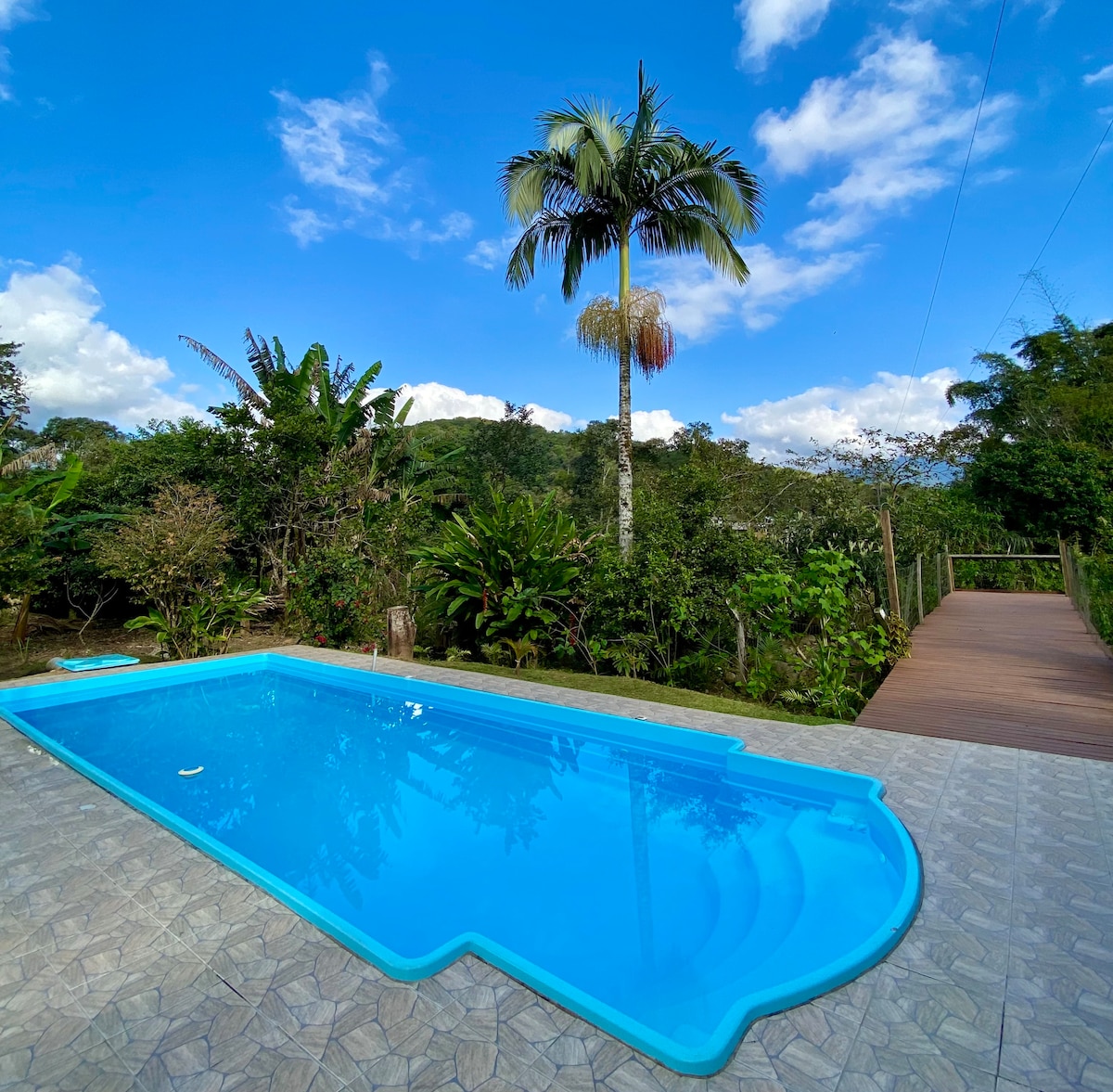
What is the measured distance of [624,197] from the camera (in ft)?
31.0

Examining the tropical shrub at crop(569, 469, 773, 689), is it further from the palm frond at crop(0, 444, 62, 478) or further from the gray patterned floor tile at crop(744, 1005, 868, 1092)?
the palm frond at crop(0, 444, 62, 478)

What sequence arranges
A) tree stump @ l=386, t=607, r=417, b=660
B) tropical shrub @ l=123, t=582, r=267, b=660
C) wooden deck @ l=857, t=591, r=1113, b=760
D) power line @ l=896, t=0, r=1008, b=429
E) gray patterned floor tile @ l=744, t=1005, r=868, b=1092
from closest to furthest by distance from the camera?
gray patterned floor tile @ l=744, t=1005, r=868, b=1092 → wooden deck @ l=857, t=591, r=1113, b=760 → power line @ l=896, t=0, r=1008, b=429 → tropical shrub @ l=123, t=582, r=267, b=660 → tree stump @ l=386, t=607, r=417, b=660

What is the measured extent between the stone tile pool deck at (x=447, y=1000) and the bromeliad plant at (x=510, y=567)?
517cm

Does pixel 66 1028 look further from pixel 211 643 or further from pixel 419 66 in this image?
pixel 419 66

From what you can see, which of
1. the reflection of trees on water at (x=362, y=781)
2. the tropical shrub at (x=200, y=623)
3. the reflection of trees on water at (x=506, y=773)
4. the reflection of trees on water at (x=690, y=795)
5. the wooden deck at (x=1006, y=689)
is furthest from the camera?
the tropical shrub at (x=200, y=623)

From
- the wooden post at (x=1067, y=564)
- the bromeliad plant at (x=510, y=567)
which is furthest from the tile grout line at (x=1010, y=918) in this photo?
the wooden post at (x=1067, y=564)

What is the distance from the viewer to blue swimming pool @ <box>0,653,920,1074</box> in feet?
8.12

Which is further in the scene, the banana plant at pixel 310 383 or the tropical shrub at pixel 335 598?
the banana plant at pixel 310 383

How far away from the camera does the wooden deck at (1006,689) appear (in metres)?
4.71

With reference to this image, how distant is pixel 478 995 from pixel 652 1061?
2.00 ft

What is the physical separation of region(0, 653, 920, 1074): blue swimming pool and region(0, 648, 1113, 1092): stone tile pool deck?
0.34 ft

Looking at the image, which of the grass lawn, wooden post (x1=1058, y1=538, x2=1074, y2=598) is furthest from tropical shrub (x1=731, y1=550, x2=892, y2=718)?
wooden post (x1=1058, y1=538, x2=1074, y2=598)

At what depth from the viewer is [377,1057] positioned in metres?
1.77

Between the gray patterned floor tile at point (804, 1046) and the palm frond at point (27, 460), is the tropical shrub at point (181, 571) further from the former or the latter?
the gray patterned floor tile at point (804, 1046)
